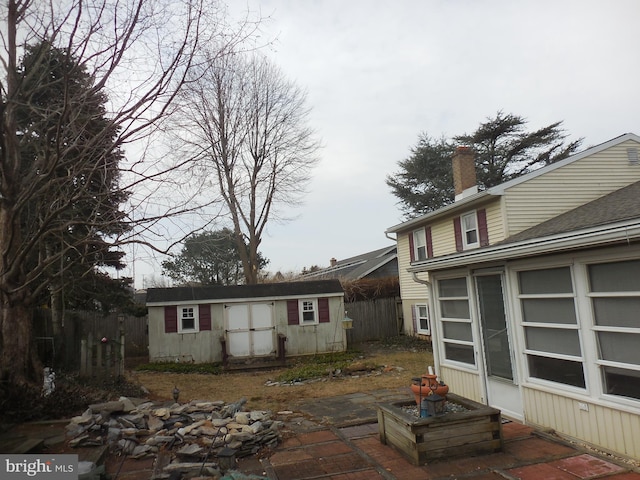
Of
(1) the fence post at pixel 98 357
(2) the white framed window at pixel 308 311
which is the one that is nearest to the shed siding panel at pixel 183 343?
(2) the white framed window at pixel 308 311

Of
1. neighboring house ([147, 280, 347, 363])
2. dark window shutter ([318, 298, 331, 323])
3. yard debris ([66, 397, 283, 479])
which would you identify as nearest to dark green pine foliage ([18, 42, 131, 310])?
yard debris ([66, 397, 283, 479])

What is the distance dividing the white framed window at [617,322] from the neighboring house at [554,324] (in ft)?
0.04

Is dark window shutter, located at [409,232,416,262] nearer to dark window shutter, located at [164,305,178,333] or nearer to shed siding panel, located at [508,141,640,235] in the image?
shed siding panel, located at [508,141,640,235]

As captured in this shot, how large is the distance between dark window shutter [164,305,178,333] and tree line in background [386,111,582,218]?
57.9 ft

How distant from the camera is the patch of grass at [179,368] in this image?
567 inches

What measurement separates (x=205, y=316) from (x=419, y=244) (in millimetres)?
9164

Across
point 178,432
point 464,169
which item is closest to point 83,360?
point 178,432

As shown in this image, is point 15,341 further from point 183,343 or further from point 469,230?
point 469,230

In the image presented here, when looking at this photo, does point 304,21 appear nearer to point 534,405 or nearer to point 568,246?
point 568,246

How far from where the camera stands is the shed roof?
51.7ft

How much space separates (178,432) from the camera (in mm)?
5758

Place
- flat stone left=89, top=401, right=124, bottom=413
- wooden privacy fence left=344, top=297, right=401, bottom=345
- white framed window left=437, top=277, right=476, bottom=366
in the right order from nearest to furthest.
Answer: flat stone left=89, top=401, right=124, bottom=413
white framed window left=437, top=277, right=476, bottom=366
wooden privacy fence left=344, top=297, right=401, bottom=345

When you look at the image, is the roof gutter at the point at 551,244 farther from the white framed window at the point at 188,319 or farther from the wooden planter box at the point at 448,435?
the white framed window at the point at 188,319

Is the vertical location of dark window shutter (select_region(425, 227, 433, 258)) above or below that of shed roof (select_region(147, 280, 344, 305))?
above
